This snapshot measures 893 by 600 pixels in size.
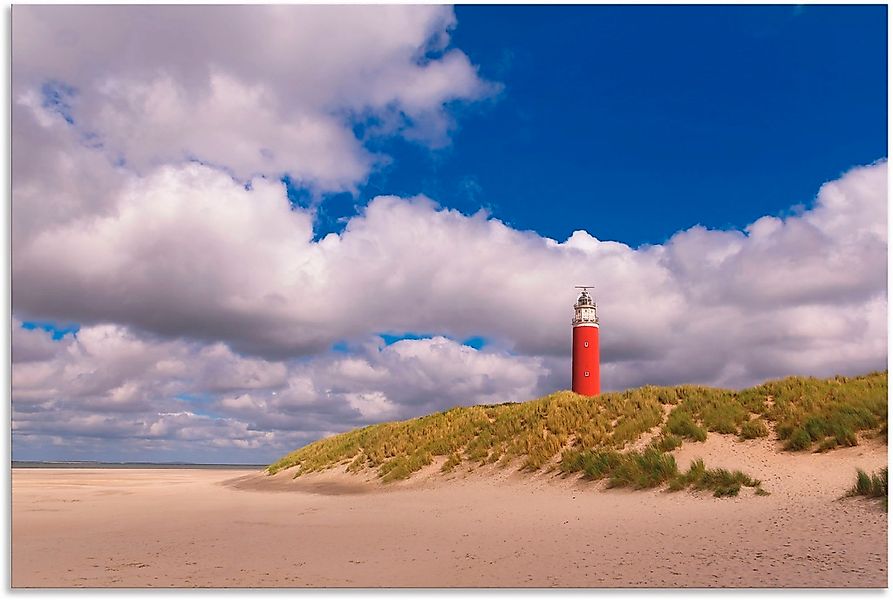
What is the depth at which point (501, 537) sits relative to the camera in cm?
1105

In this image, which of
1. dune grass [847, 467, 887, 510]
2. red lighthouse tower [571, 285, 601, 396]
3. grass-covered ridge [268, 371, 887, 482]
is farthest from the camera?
red lighthouse tower [571, 285, 601, 396]

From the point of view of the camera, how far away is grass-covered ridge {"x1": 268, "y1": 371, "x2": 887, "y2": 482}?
16547mm

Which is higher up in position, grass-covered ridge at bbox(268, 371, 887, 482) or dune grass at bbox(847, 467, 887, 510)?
grass-covered ridge at bbox(268, 371, 887, 482)

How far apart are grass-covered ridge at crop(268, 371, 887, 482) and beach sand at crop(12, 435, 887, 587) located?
0.78 m

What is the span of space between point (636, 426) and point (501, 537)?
10.8m

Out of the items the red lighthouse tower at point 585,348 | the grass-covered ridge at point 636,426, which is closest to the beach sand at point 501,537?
the grass-covered ridge at point 636,426

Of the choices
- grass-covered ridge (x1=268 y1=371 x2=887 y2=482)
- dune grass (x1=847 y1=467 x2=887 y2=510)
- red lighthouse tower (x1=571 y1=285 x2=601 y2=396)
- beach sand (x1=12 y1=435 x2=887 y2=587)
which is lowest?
beach sand (x1=12 y1=435 x2=887 y2=587)

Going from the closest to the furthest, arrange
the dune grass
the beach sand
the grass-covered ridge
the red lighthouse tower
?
the beach sand, the dune grass, the grass-covered ridge, the red lighthouse tower

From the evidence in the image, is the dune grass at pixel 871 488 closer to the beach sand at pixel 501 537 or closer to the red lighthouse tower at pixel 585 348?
the beach sand at pixel 501 537

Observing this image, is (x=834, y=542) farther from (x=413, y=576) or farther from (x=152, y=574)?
(x=152, y=574)

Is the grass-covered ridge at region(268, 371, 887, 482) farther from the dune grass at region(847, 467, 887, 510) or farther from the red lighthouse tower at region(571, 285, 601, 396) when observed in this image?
the red lighthouse tower at region(571, 285, 601, 396)

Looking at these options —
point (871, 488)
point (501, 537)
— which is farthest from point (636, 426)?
point (501, 537)

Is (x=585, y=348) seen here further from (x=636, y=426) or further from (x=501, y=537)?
(x=501, y=537)

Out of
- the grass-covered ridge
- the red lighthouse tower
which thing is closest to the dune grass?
the grass-covered ridge
